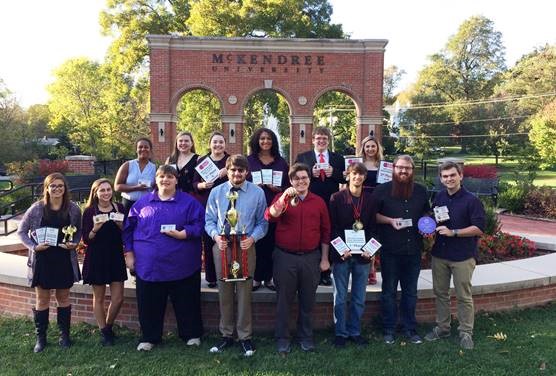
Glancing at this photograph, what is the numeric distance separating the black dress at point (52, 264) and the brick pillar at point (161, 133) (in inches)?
632

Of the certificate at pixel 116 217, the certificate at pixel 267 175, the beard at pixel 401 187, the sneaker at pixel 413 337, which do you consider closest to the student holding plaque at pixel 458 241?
the sneaker at pixel 413 337

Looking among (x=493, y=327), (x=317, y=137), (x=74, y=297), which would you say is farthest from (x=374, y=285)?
(x=74, y=297)

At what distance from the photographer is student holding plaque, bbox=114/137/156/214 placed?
17.4 feet

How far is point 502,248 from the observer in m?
7.23

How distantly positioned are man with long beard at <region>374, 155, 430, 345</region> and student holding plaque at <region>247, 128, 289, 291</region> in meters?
1.04

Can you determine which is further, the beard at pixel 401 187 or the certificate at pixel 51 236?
the beard at pixel 401 187

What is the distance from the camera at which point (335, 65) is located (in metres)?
20.8

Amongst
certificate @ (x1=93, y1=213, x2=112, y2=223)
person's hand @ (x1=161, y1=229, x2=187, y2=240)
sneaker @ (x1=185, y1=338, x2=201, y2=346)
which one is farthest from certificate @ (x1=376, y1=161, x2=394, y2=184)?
certificate @ (x1=93, y1=213, x2=112, y2=223)

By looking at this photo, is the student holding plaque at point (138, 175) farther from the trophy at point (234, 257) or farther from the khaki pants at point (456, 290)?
the khaki pants at point (456, 290)

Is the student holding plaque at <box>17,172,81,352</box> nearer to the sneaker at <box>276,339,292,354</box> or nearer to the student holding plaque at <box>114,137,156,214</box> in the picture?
the student holding plaque at <box>114,137,156,214</box>

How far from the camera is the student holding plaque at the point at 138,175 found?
529 centimetres

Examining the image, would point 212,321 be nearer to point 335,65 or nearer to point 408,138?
point 335,65

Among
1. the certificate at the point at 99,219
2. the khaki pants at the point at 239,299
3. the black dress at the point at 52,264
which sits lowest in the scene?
the khaki pants at the point at 239,299

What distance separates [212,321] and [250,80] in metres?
16.9
